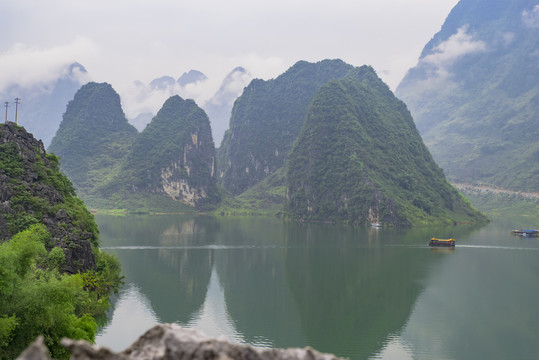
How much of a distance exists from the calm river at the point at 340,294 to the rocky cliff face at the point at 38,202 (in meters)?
5.06

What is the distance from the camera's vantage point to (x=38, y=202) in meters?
35.2

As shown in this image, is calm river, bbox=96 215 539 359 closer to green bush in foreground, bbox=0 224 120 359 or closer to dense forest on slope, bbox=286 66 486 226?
green bush in foreground, bbox=0 224 120 359

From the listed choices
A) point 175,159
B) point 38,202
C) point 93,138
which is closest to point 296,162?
point 175,159

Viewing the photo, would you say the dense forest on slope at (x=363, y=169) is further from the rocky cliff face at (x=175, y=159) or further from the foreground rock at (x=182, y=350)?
the foreground rock at (x=182, y=350)

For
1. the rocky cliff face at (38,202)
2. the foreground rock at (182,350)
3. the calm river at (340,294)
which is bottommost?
the calm river at (340,294)

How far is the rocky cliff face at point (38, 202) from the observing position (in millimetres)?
33344

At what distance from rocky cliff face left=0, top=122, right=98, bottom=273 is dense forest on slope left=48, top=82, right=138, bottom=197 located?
117 metres

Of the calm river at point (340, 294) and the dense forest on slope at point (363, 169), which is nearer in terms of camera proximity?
the calm river at point (340, 294)

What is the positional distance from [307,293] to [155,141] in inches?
5001

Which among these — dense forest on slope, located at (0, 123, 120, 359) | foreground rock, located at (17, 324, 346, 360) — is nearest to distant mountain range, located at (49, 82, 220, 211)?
dense forest on slope, located at (0, 123, 120, 359)

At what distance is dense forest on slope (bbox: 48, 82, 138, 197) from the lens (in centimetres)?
16138

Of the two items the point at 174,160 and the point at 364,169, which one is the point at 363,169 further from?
the point at 174,160

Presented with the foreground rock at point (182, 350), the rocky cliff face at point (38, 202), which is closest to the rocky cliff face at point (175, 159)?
the rocky cliff face at point (38, 202)

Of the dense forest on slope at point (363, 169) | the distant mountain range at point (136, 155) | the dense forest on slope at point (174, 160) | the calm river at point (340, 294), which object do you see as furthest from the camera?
the dense forest on slope at point (174, 160)
